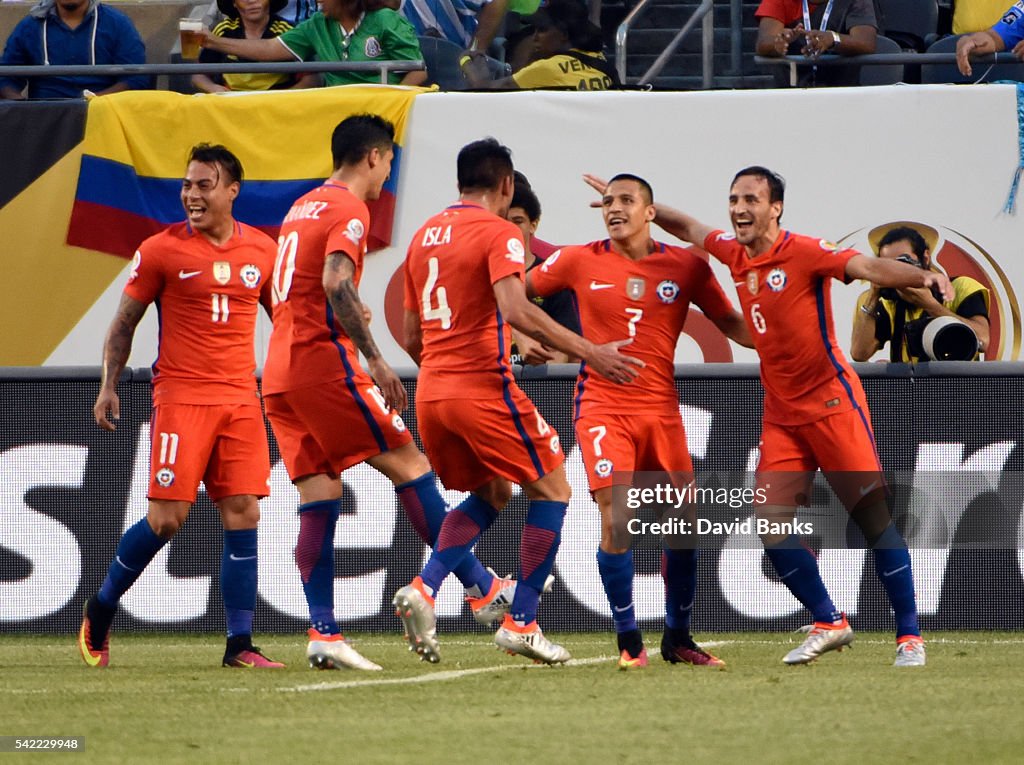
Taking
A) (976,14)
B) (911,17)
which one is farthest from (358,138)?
(911,17)

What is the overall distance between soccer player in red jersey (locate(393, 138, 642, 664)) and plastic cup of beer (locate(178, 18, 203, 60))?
17.7 ft

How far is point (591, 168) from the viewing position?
11188mm

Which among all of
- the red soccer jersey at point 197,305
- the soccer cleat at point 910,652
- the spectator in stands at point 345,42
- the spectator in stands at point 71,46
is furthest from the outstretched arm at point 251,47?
the soccer cleat at point 910,652

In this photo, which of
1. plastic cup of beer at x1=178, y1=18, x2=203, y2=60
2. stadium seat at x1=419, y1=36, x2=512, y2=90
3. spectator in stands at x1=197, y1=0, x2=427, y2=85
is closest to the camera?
spectator in stands at x1=197, y1=0, x2=427, y2=85

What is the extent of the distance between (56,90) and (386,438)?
620 cm

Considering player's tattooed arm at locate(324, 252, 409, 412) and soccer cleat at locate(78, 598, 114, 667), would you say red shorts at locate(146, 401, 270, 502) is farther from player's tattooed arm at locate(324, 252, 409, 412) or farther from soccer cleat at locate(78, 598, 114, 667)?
player's tattooed arm at locate(324, 252, 409, 412)

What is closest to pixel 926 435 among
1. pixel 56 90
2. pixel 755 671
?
pixel 755 671

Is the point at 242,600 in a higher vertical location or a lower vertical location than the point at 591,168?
lower

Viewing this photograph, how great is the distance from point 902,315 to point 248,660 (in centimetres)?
396

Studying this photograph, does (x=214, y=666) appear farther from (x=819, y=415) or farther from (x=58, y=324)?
(x=58, y=324)

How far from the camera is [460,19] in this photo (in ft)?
44.1

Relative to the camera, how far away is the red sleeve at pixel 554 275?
7465 millimetres

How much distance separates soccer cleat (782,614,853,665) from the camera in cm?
711

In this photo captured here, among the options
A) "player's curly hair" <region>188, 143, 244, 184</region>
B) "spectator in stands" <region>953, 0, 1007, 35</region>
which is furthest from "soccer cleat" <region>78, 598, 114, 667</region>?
"spectator in stands" <region>953, 0, 1007, 35</region>
